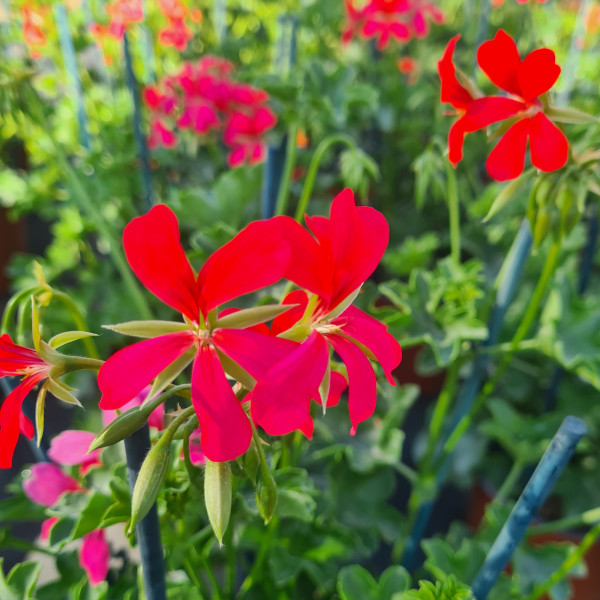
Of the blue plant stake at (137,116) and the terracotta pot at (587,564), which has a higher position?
the blue plant stake at (137,116)

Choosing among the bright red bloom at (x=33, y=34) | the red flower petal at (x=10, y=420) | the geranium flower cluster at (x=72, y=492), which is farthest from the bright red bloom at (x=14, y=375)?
the bright red bloom at (x=33, y=34)

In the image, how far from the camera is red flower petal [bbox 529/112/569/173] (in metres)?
0.48

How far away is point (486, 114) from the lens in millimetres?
511

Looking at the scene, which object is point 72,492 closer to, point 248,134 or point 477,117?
point 477,117

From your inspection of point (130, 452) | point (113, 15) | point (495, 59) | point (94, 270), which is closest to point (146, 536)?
point (130, 452)

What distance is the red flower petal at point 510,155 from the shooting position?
51 centimetres

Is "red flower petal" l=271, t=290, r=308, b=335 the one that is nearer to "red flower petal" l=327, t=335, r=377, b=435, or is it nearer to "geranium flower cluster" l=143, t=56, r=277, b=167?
"red flower petal" l=327, t=335, r=377, b=435

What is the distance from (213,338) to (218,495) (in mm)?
106

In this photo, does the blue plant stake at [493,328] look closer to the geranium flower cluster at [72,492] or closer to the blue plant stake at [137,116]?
the geranium flower cluster at [72,492]

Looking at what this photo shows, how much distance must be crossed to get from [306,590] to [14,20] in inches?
81.9

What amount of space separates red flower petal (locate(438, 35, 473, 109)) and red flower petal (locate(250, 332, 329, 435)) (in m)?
0.31

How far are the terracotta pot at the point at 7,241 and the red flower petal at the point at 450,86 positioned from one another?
6.34 feet

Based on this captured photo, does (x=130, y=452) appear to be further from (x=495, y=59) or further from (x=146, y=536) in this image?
(x=495, y=59)

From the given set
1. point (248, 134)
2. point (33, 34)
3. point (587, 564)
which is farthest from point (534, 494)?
point (33, 34)
